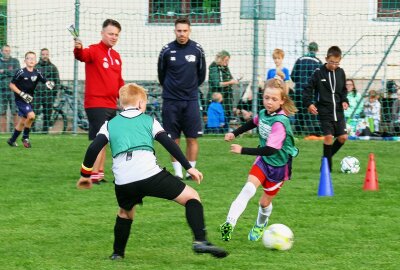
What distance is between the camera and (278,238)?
811cm

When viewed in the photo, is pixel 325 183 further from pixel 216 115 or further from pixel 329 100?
pixel 216 115

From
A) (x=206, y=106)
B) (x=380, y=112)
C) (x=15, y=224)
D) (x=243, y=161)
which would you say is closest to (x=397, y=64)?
(x=380, y=112)

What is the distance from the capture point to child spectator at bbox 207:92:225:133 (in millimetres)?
19844

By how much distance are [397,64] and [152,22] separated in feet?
17.2

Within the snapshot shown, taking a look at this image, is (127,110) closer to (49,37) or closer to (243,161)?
(243,161)

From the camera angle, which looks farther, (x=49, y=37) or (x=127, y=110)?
(x=49, y=37)

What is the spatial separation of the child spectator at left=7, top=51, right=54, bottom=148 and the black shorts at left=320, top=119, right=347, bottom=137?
5563 millimetres

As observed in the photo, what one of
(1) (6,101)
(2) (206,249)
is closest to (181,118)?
(2) (206,249)

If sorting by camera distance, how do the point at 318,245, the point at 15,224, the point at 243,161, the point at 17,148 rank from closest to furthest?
the point at 318,245 < the point at 15,224 < the point at 243,161 < the point at 17,148

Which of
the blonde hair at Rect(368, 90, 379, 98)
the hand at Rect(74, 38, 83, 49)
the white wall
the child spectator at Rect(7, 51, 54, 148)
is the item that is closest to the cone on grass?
the hand at Rect(74, 38, 83, 49)

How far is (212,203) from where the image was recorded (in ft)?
35.5

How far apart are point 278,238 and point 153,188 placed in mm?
1262

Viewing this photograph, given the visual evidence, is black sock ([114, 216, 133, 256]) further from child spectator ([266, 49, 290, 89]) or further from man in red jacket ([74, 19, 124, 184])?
child spectator ([266, 49, 290, 89])

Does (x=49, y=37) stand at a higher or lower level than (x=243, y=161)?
higher
